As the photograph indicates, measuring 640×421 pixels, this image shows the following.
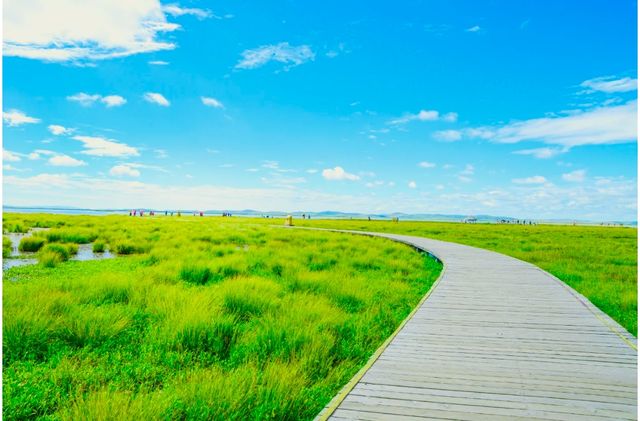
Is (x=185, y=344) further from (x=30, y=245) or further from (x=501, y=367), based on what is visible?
(x=30, y=245)

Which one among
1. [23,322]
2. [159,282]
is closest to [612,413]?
[23,322]

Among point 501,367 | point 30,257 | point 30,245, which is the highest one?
point 30,245

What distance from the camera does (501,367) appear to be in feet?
13.4

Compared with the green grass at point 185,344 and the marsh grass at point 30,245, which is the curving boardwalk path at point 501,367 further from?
the marsh grass at point 30,245

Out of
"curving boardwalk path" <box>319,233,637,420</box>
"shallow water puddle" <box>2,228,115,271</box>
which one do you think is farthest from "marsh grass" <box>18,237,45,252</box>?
"curving boardwalk path" <box>319,233,637,420</box>

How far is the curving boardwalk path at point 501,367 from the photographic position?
126 inches

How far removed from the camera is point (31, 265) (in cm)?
1114

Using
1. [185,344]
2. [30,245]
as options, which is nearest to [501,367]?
[185,344]

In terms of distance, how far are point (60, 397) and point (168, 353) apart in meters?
1.14

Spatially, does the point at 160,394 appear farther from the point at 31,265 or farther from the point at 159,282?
the point at 31,265

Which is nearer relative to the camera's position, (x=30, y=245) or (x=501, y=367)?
(x=501, y=367)

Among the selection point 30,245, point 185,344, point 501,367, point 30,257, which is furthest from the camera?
point 30,245

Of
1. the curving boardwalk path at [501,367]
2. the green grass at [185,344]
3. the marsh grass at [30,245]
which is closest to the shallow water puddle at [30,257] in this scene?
the marsh grass at [30,245]

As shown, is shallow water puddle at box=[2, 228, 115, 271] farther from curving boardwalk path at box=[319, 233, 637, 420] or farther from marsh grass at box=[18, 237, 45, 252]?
curving boardwalk path at box=[319, 233, 637, 420]
